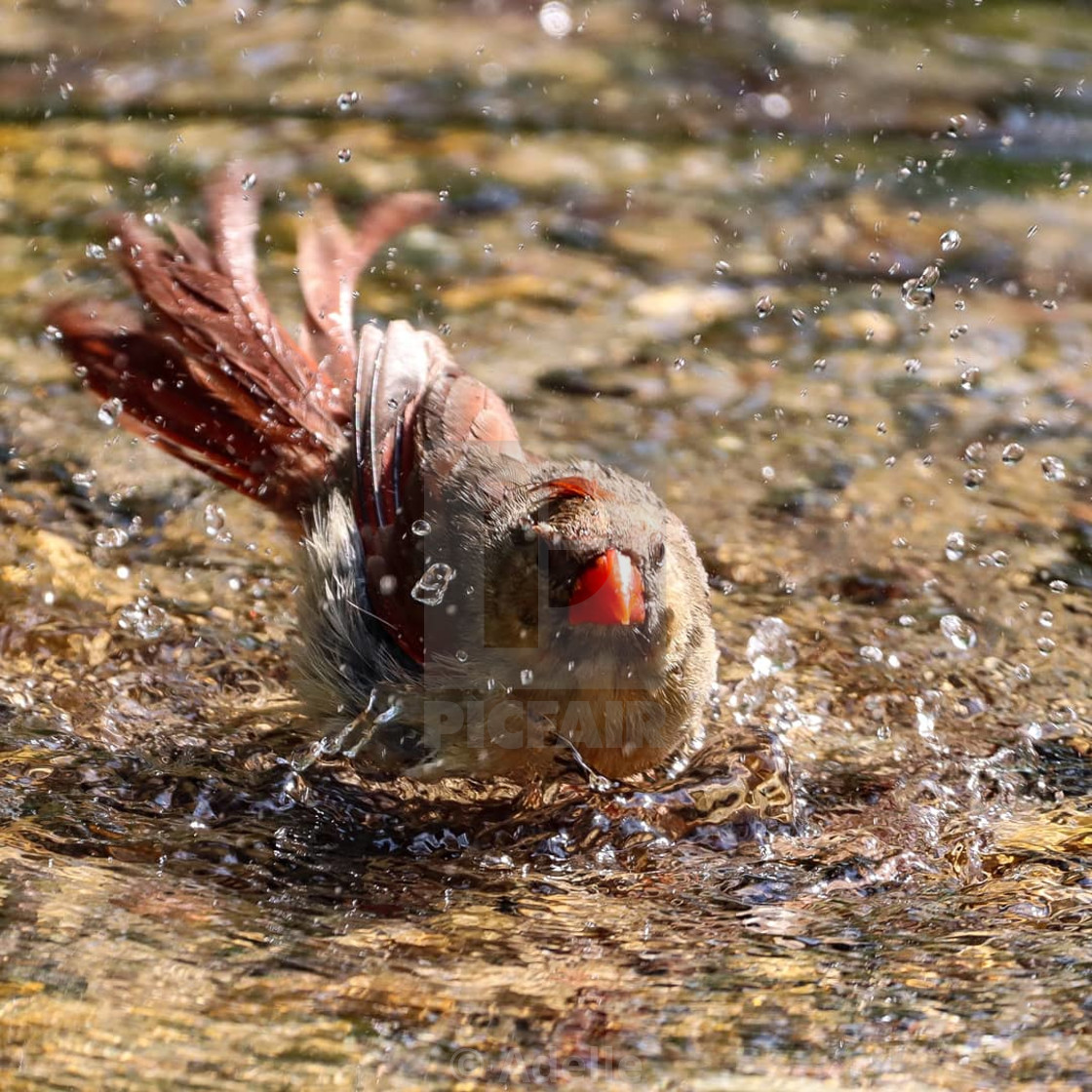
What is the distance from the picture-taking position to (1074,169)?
7613mm

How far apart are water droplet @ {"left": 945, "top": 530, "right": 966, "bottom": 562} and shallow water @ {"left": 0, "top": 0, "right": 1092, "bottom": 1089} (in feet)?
0.11

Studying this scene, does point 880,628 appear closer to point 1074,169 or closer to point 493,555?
point 493,555

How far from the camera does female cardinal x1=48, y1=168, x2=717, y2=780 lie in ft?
11.8

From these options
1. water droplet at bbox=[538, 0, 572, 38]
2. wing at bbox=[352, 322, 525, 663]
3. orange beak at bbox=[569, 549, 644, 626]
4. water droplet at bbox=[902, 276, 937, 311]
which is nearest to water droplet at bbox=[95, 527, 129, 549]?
wing at bbox=[352, 322, 525, 663]

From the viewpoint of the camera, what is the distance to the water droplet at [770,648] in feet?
14.4

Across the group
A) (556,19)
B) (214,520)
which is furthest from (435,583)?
(556,19)

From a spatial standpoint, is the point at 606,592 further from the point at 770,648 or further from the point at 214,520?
the point at 214,520

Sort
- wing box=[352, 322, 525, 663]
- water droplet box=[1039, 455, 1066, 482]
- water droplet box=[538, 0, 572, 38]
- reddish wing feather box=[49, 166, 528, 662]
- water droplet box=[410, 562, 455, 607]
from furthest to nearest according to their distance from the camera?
1. water droplet box=[538, 0, 572, 38]
2. water droplet box=[1039, 455, 1066, 482]
3. reddish wing feather box=[49, 166, 528, 662]
4. wing box=[352, 322, 525, 663]
5. water droplet box=[410, 562, 455, 607]

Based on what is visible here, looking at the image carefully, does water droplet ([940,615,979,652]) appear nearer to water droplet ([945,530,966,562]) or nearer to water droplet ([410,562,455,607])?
water droplet ([945,530,966,562])

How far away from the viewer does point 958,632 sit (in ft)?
15.1

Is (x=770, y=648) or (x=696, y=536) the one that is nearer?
(x=770, y=648)

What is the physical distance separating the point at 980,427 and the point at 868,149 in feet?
8.28

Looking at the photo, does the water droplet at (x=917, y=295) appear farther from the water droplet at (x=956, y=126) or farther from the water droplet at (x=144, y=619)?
the water droplet at (x=144, y=619)

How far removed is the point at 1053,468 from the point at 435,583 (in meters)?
2.65
